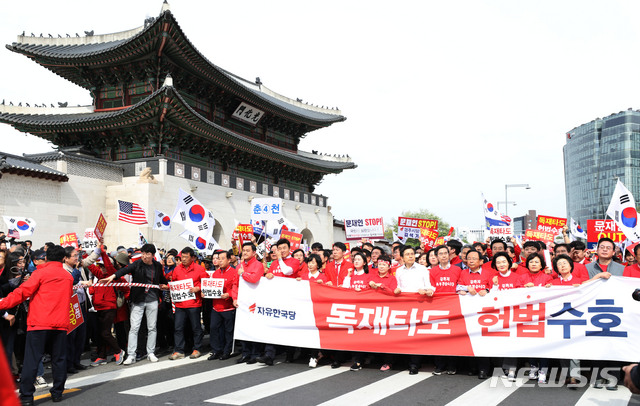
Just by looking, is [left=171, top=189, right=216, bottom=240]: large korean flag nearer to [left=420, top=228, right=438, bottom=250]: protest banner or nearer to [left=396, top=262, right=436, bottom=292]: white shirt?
[left=396, top=262, right=436, bottom=292]: white shirt

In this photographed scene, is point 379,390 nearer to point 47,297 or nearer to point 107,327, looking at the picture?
point 47,297

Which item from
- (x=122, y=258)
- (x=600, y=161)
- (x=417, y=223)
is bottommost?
(x=122, y=258)

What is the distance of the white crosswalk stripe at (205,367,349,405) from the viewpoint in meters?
5.93

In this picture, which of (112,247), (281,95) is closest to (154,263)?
(112,247)

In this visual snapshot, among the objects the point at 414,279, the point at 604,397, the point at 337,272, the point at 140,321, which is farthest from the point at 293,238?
the point at 604,397

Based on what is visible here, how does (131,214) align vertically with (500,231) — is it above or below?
above

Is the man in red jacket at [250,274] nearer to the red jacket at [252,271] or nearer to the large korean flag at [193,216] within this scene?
the red jacket at [252,271]

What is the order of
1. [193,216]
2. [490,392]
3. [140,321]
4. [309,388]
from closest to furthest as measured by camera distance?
1. [490,392]
2. [309,388]
3. [140,321]
4. [193,216]

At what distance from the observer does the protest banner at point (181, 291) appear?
8625mm

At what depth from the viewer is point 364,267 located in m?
8.13

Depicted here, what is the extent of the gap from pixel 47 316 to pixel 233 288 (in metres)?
3.16

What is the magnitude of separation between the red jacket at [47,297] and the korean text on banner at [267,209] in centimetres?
773

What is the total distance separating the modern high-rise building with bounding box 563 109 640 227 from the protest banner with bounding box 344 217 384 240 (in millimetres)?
72037

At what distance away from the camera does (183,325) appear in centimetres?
864
